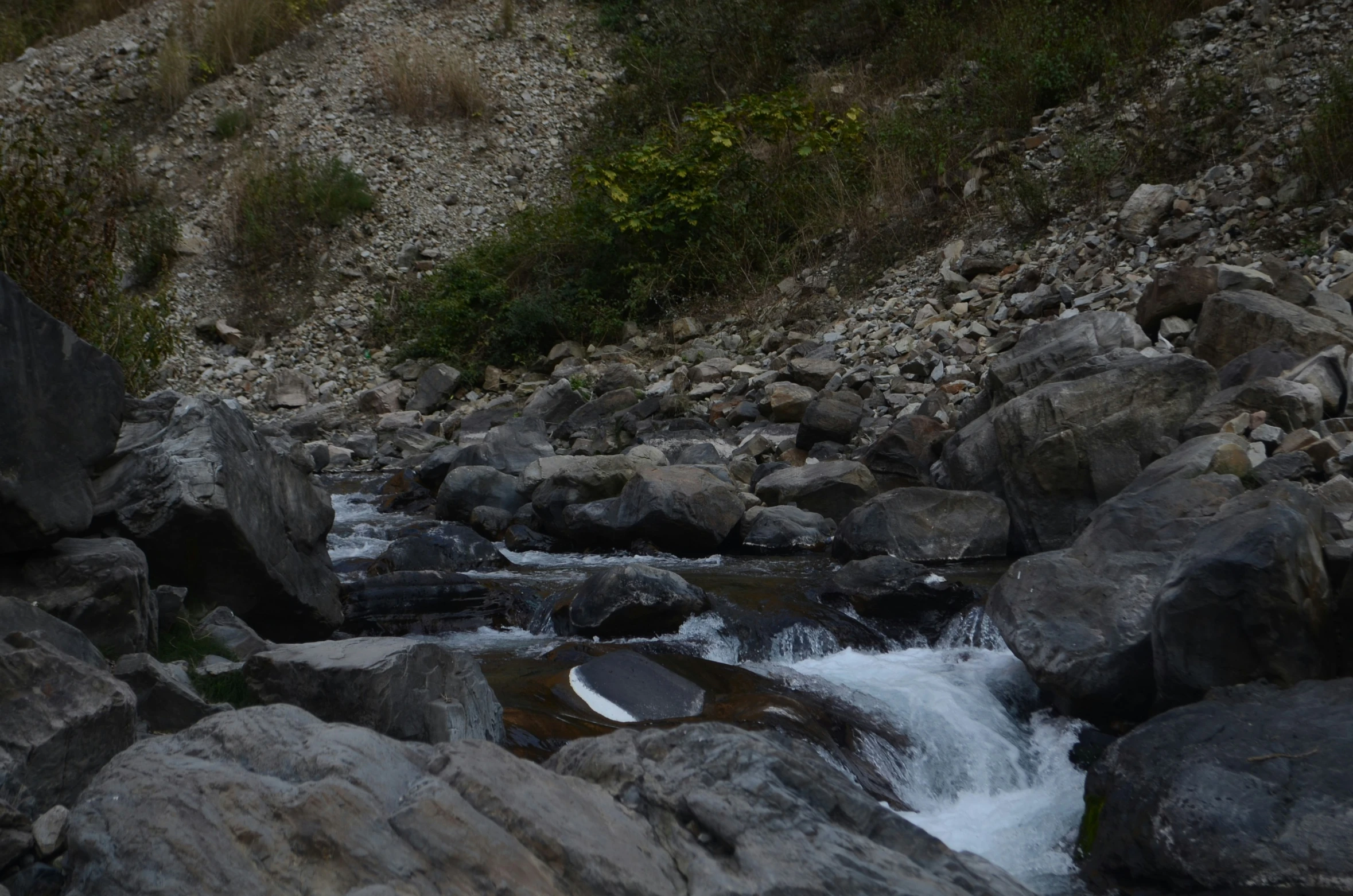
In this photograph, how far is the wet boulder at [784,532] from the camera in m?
7.09

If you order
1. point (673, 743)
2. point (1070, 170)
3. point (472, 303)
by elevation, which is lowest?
point (472, 303)

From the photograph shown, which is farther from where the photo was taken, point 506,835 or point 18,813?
point 18,813

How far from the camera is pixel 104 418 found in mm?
4207

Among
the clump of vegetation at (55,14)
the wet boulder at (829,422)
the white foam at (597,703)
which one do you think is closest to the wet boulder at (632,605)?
the white foam at (597,703)

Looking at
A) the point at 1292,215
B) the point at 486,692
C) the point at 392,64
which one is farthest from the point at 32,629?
the point at 392,64

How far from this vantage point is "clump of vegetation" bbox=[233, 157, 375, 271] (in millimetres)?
16484

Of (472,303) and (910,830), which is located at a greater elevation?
(910,830)

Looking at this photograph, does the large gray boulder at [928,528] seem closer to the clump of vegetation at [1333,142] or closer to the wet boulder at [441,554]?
the wet boulder at [441,554]

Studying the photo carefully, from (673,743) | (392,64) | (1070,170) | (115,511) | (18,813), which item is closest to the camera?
(18,813)

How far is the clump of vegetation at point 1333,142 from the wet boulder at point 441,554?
291 inches

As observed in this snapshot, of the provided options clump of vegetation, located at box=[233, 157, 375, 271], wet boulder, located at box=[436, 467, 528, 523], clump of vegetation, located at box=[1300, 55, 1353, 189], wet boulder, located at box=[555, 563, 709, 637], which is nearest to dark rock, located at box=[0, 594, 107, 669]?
wet boulder, located at box=[555, 563, 709, 637]

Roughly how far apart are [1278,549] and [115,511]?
4.25 metres

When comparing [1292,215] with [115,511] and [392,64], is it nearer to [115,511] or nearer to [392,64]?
[115,511]

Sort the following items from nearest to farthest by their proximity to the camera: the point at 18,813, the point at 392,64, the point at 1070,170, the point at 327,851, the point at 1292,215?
the point at 327,851
the point at 18,813
the point at 1292,215
the point at 1070,170
the point at 392,64
